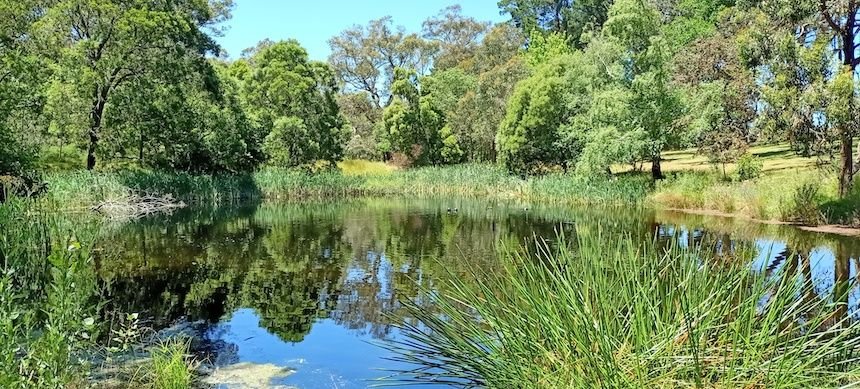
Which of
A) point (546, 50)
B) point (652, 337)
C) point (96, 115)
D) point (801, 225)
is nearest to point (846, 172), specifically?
point (801, 225)

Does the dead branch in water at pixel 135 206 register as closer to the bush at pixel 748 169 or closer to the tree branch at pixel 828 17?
the bush at pixel 748 169

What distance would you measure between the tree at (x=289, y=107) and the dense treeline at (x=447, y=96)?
8 cm

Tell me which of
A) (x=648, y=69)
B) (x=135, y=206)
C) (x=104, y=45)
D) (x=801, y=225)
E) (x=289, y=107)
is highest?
(x=104, y=45)

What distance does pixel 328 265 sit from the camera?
11.8m

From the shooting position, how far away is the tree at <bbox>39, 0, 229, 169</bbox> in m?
22.2

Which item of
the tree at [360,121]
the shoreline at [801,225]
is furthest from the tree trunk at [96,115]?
the shoreline at [801,225]

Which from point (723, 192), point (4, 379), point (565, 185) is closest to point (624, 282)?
point (4, 379)

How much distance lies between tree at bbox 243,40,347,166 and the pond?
35.9ft

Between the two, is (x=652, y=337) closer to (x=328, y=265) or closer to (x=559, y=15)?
(x=328, y=265)

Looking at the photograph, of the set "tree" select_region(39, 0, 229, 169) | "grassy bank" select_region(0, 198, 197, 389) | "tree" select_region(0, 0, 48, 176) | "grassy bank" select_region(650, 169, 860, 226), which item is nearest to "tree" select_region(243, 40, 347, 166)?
"tree" select_region(39, 0, 229, 169)

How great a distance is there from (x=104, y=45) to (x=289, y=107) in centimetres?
1168

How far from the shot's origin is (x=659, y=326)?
3.23 meters

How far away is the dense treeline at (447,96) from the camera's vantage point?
14.5 m

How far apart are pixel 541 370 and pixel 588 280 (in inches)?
21.7
